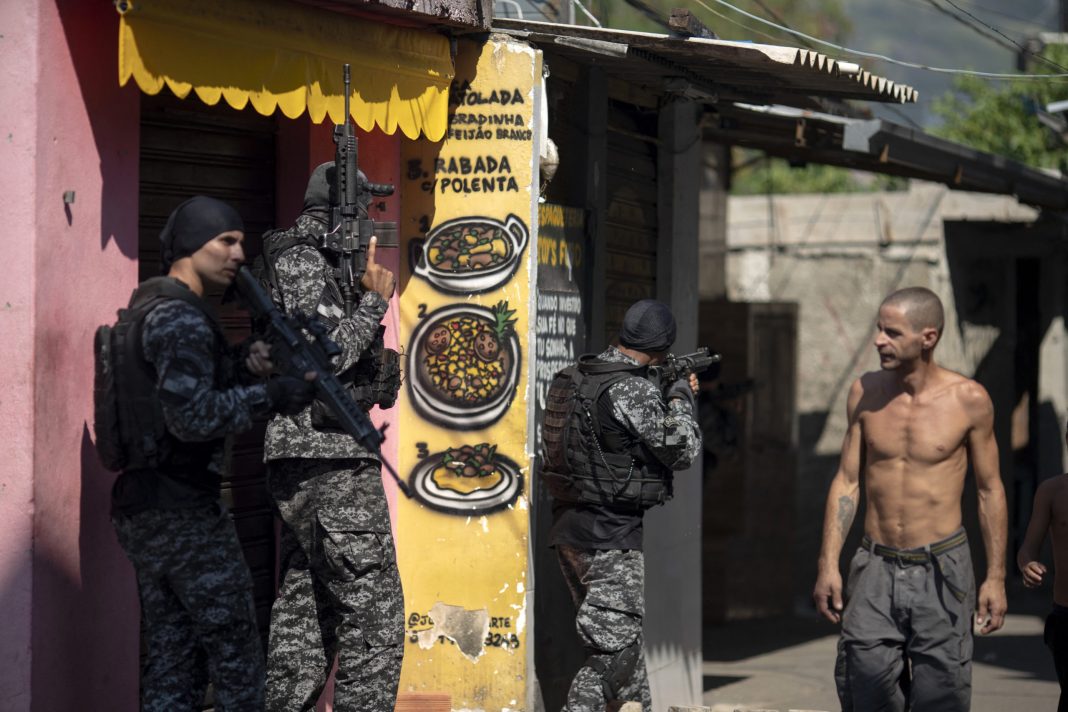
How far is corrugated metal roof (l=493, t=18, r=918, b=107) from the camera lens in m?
6.24

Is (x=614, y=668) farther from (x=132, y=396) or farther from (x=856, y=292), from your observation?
(x=856, y=292)

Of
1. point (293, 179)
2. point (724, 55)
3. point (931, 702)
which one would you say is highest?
point (724, 55)

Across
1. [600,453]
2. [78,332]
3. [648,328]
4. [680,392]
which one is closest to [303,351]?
[78,332]

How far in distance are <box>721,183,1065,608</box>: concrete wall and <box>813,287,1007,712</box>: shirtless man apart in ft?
23.8

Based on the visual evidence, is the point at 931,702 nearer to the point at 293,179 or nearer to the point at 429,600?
the point at 429,600

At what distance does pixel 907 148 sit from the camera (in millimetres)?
9219

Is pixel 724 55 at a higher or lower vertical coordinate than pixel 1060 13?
lower

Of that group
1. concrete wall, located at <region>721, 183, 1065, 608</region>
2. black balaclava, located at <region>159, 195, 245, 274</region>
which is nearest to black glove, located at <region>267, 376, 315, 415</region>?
black balaclava, located at <region>159, 195, 245, 274</region>

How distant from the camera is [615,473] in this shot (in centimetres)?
600

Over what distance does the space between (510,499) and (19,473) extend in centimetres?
232

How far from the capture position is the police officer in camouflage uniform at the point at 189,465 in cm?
438

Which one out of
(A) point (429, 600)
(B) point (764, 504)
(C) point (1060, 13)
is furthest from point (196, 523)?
(C) point (1060, 13)

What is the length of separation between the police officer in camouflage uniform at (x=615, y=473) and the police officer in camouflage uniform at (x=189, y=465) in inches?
68.1

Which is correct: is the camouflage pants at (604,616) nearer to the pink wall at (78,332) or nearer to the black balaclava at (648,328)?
the black balaclava at (648,328)
